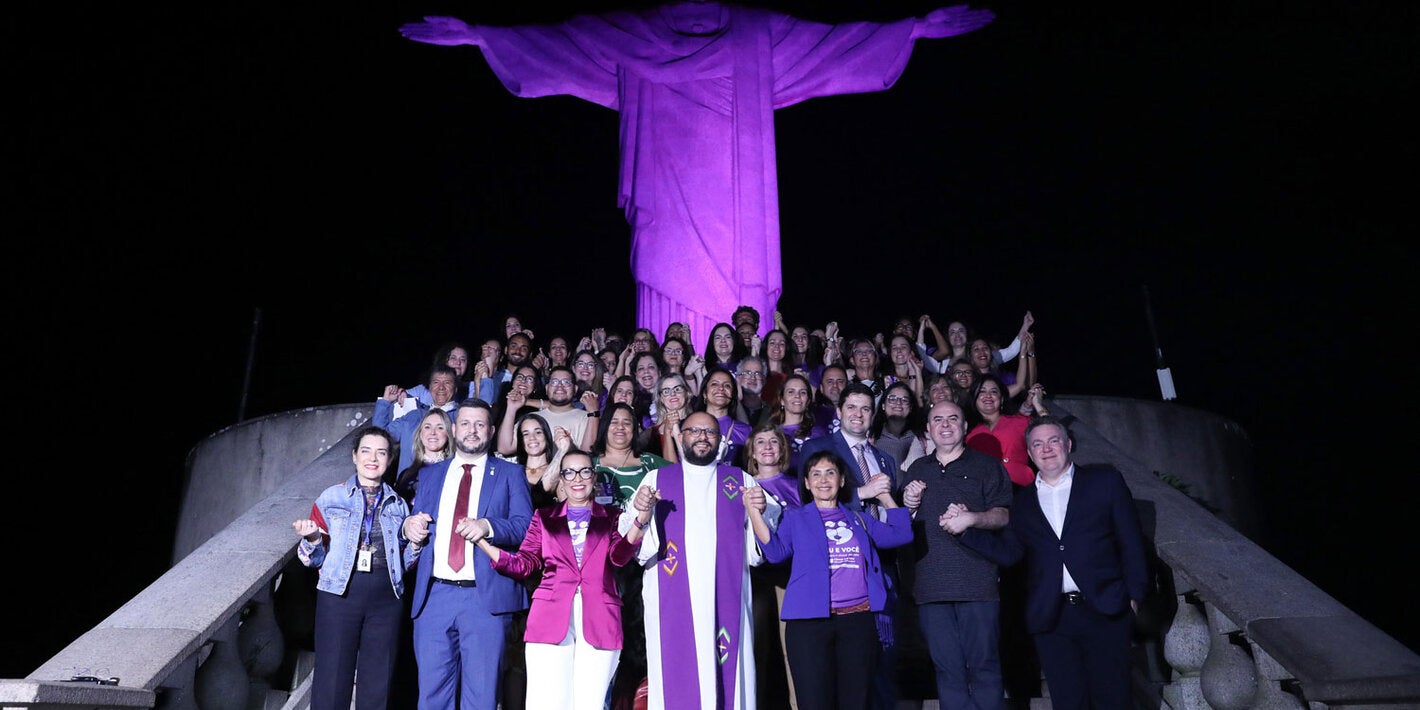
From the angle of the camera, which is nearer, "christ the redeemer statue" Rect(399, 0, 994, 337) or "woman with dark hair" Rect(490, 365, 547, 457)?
"woman with dark hair" Rect(490, 365, 547, 457)

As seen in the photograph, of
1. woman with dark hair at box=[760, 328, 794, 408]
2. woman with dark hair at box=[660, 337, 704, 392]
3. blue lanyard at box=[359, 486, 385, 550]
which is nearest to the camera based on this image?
blue lanyard at box=[359, 486, 385, 550]

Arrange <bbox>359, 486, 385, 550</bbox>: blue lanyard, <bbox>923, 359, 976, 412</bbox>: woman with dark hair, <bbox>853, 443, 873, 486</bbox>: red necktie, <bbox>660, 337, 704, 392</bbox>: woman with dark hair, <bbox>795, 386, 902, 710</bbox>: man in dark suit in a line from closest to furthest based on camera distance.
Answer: <bbox>359, 486, 385, 550</bbox>: blue lanyard < <bbox>795, 386, 902, 710</bbox>: man in dark suit < <bbox>853, 443, 873, 486</bbox>: red necktie < <bbox>923, 359, 976, 412</bbox>: woman with dark hair < <bbox>660, 337, 704, 392</bbox>: woman with dark hair

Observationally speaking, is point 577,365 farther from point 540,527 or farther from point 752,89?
point 752,89

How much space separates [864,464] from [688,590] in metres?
1.24

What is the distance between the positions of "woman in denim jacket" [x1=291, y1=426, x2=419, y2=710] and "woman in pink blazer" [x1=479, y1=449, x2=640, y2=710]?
1.46ft

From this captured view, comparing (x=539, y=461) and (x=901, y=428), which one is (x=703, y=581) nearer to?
(x=539, y=461)

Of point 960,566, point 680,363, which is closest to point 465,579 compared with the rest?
point 960,566

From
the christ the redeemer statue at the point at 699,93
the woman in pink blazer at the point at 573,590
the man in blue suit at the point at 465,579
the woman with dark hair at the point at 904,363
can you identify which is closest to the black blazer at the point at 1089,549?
the woman in pink blazer at the point at 573,590

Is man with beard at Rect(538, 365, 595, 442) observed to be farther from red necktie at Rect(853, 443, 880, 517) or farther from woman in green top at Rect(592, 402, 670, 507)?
red necktie at Rect(853, 443, 880, 517)

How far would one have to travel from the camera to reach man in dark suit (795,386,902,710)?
16.0ft

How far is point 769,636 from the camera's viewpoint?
5324mm

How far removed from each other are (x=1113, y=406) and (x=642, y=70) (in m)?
6.39

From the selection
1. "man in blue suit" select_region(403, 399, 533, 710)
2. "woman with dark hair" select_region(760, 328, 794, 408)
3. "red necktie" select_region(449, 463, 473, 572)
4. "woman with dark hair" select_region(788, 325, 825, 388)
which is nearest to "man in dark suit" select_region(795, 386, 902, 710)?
"man in blue suit" select_region(403, 399, 533, 710)

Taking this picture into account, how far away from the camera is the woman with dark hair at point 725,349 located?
8.38m
